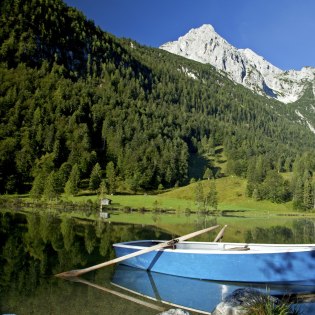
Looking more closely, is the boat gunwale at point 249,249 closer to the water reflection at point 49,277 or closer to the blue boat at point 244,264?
the blue boat at point 244,264

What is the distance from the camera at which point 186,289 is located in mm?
20406

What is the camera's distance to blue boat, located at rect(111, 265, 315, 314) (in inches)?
693

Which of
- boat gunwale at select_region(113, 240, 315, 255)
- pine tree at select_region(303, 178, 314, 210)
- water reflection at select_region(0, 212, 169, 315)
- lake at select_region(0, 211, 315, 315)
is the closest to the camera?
water reflection at select_region(0, 212, 169, 315)

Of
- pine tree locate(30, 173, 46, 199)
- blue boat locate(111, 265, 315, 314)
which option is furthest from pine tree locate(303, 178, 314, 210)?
blue boat locate(111, 265, 315, 314)

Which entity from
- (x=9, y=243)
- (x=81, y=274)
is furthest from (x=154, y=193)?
(x=81, y=274)

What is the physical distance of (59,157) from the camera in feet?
592

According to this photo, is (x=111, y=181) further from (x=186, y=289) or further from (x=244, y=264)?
(x=186, y=289)

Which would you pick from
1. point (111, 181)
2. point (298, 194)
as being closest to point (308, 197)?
point (298, 194)

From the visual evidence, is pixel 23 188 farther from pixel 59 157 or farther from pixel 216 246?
pixel 216 246

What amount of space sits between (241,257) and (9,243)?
1999 centimetres

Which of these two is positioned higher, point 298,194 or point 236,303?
point 298,194

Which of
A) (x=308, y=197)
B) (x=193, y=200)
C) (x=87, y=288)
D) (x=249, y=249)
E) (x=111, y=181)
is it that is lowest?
(x=87, y=288)

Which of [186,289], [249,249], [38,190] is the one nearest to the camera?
[186,289]

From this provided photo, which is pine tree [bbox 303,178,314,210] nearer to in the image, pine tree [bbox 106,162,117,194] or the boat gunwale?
pine tree [bbox 106,162,117,194]
